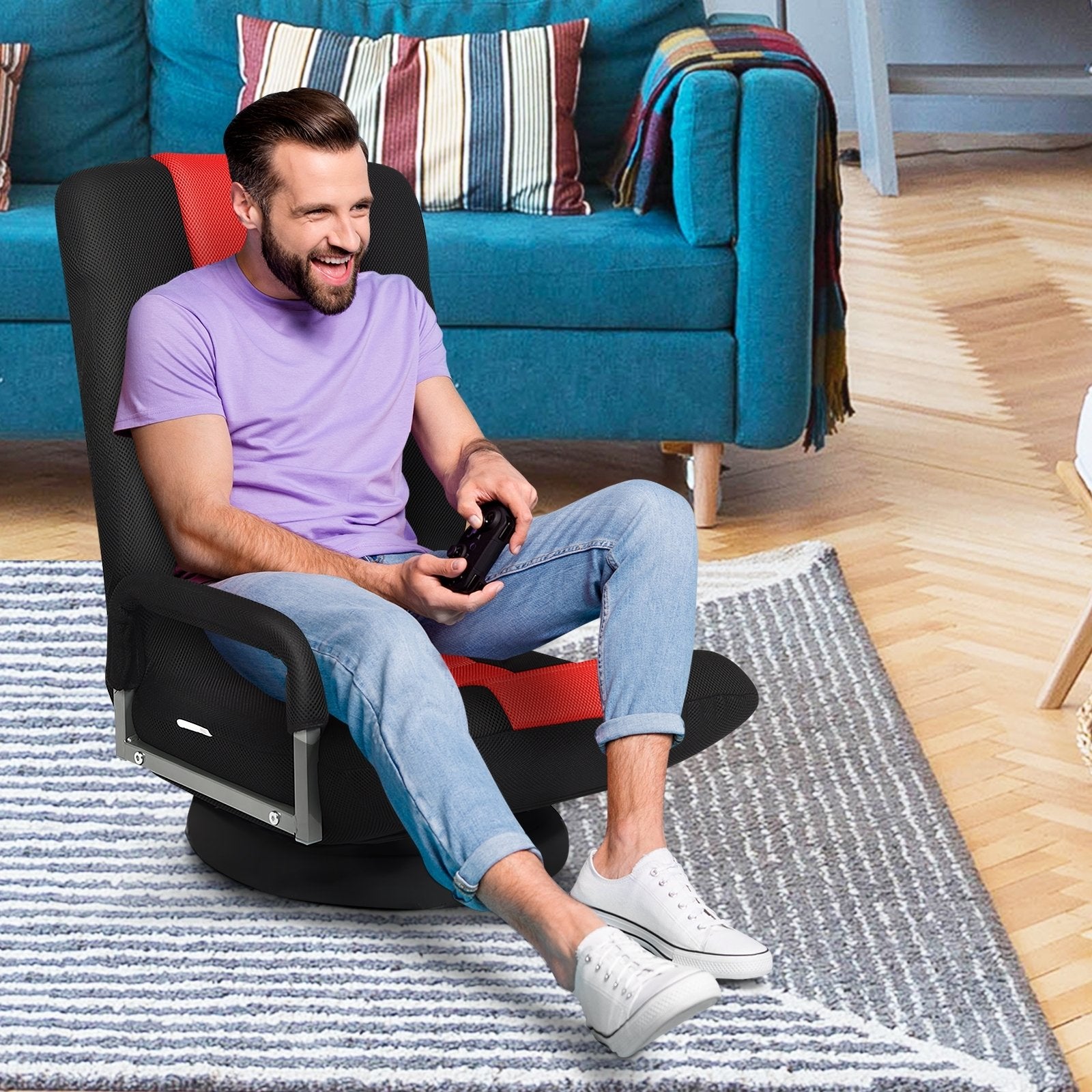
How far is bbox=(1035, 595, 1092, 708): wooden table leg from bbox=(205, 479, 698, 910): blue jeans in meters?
0.75

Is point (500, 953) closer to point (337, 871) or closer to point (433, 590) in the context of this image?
point (337, 871)

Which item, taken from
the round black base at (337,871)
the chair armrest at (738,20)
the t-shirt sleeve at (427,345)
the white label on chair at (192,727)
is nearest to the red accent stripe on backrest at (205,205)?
the t-shirt sleeve at (427,345)

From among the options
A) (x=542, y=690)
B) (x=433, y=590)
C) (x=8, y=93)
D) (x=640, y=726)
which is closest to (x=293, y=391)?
(x=433, y=590)

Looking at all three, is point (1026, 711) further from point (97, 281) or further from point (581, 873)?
point (97, 281)

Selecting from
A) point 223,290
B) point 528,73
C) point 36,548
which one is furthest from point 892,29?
point 223,290

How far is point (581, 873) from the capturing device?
5.94 ft

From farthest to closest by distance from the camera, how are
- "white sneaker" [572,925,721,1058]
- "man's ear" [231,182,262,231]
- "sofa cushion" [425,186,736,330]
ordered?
"sofa cushion" [425,186,736,330]
"man's ear" [231,182,262,231]
"white sneaker" [572,925,721,1058]

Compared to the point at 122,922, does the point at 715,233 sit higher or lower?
higher

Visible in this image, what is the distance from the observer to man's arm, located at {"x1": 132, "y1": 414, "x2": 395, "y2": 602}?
1868 mm

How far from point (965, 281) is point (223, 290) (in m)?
3.17

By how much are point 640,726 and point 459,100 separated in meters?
1.81

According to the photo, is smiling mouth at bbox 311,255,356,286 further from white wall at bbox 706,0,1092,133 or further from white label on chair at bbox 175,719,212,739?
white wall at bbox 706,0,1092,133

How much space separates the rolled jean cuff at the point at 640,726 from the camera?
1747 mm

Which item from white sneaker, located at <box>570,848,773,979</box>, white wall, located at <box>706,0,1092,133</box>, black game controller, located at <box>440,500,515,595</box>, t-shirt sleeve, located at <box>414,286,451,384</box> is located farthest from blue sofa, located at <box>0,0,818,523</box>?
white wall, located at <box>706,0,1092,133</box>
